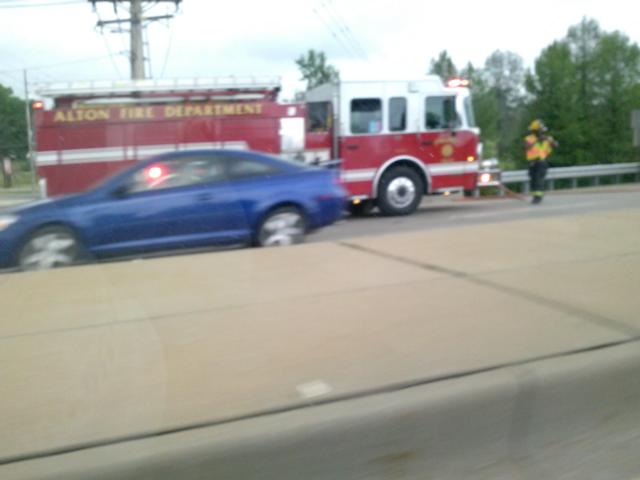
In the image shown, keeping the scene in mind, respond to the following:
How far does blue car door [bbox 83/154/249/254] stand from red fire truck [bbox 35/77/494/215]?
562cm

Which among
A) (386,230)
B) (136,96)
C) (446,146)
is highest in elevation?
(136,96)

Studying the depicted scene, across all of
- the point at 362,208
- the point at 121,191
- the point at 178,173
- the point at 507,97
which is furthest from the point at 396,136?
the point at 507,97

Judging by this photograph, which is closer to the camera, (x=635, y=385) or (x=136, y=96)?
(x=635, y=385)

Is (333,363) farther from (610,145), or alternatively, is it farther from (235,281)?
(610,145)

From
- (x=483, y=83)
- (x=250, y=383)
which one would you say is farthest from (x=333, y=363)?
(x=483, y=83)

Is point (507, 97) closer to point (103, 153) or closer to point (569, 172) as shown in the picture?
point (569, 172)

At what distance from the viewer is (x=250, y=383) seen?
3.47 m

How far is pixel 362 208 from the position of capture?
16.2 metres

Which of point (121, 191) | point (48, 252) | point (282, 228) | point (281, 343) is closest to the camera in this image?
point (281, 343)

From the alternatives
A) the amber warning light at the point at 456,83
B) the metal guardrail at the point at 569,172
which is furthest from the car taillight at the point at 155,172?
the metal guardrail at the point at 569,172

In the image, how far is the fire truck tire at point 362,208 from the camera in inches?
627

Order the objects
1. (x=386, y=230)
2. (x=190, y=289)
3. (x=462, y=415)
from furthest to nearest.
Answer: (x=386, y=230) < (x=190, y=289) < (x=462, y=415)

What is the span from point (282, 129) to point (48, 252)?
7.20 meters

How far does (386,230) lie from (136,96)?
563 cm
